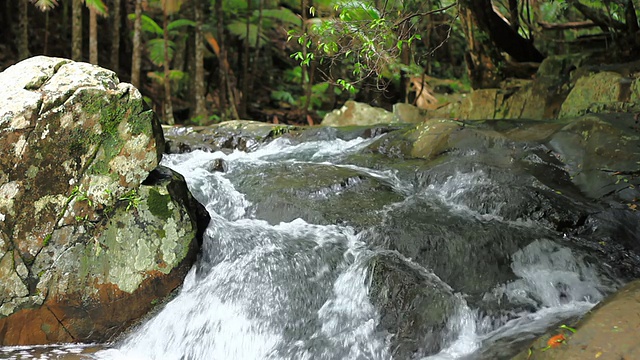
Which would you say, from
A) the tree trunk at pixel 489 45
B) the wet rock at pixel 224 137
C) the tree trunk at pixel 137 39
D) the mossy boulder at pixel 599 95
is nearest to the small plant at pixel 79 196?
the wet rock at pixel 224 137

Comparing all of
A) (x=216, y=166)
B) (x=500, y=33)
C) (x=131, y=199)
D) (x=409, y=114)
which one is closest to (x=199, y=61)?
(x=409, y=114)

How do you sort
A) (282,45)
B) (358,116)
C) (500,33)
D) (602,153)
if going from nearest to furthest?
(602,153), (500,33), (358,116), (282,45)

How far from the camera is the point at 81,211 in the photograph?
454cm

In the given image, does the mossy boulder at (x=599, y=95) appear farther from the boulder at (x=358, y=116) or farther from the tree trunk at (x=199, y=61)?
the tree trunk at (x=199, y=61)

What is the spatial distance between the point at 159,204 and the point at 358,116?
8.46 metres

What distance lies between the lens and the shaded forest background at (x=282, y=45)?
9.14 m

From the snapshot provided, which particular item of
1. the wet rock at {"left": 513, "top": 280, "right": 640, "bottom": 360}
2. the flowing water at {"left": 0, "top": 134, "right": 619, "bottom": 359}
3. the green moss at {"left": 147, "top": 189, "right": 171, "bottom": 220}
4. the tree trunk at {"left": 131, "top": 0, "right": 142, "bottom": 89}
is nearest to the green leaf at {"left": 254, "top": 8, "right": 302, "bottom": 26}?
the tree trunk at {"left": 131, "top": 0, "right": 142, "bottom": 89}

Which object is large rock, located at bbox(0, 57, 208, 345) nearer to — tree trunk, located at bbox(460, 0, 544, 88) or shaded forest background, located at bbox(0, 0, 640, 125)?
shaded forest background, located at bbox(0, 0, 640, 125)

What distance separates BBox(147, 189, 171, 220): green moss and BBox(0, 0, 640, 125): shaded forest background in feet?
6.11

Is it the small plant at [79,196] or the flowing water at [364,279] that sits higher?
the small plant at [79,196]

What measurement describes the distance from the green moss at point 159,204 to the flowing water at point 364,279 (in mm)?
501

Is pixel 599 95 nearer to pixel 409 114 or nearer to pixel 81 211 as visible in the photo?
pixel 409 114

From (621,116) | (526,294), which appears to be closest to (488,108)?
(621,116)

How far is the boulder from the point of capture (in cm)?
1243
